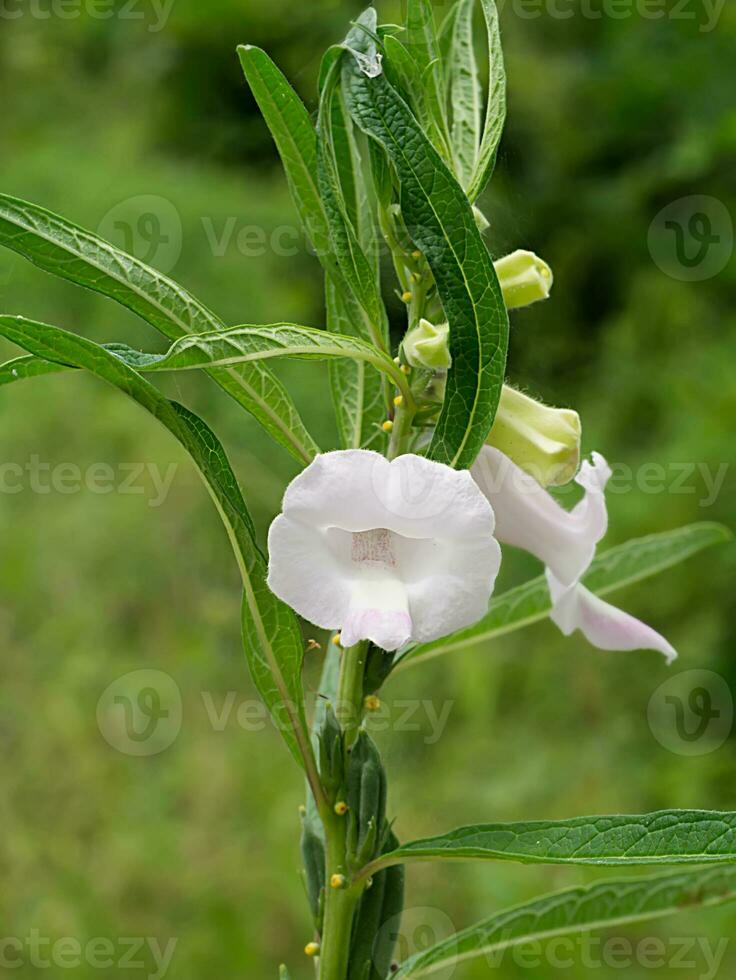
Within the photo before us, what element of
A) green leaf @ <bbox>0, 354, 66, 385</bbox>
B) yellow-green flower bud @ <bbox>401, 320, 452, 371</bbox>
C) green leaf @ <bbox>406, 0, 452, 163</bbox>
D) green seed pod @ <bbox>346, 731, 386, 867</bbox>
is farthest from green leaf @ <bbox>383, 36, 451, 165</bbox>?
green seed pod @ <bbox>346, 731, 386, 867</bbox>

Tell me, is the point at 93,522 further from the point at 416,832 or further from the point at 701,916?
the point at 701,916

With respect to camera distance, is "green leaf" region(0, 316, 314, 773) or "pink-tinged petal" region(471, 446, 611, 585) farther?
"pink-tinged petal" region(471, 446, 611, 585)

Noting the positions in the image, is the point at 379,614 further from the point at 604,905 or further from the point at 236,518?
the point at 604,905

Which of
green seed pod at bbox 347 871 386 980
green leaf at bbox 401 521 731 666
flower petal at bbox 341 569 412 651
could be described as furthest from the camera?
green leaf at bbox 401 521 731 666

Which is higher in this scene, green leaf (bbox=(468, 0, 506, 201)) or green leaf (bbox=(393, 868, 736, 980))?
green leaf (bbox=(468, 0, 506, 201))

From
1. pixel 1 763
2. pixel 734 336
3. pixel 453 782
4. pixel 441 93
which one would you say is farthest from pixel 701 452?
pixel 441 93

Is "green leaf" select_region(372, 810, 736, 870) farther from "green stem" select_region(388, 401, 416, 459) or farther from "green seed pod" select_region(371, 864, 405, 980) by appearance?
"green stem" select_region(388, 401, 416, 459)
